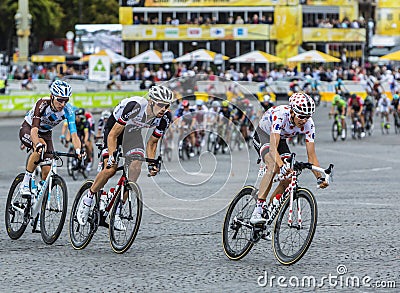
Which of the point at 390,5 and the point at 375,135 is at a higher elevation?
the point at 390,5

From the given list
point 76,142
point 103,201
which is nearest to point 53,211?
point 103,201

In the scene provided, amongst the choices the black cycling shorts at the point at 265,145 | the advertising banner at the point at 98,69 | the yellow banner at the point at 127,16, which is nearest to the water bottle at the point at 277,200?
the black cycling shorts at the point at 265,145

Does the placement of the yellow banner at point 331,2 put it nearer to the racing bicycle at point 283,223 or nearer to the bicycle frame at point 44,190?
the bicycle frame at point 44,190

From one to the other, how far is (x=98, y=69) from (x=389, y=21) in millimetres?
48782

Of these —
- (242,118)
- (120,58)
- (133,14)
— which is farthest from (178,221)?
(133,14)

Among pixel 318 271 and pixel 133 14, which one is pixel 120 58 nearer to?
pixel 133 14

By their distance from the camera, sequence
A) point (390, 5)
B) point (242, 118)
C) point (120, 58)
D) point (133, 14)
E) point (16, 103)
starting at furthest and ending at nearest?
point (390, 5), point (133, 14), point (120, 58), point (16, 103), point (242, 118)

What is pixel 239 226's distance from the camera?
394 inches

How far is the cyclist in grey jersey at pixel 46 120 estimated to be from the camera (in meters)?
11.2

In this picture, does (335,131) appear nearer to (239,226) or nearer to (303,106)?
(239,226)

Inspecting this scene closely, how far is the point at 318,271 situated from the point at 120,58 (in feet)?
183

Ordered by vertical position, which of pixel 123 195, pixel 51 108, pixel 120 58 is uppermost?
pixel 120 58

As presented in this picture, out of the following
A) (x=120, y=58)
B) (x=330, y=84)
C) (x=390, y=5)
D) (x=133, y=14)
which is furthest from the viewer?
(x=390, y=5)

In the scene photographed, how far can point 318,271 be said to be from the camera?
943cm
